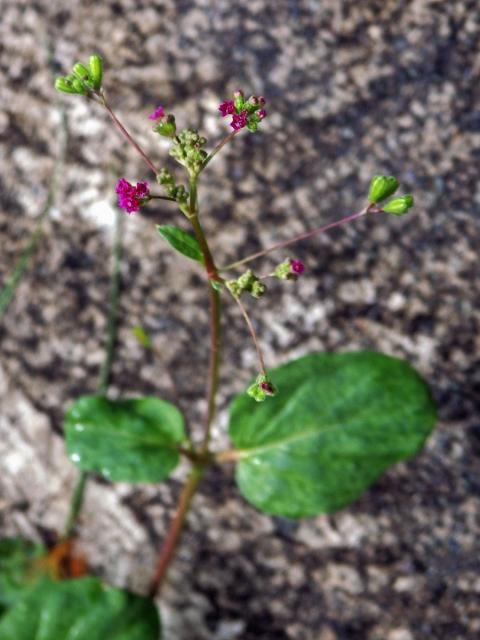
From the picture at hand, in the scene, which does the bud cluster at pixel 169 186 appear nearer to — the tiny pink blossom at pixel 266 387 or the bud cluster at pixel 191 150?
the bud cluster at pixel 191 150

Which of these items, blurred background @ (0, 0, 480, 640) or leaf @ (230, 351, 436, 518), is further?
blurred background @ (0, 0, 480, 640)

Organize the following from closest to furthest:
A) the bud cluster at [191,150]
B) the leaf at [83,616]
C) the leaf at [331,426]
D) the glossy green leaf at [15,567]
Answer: the bud cluster at [191,150], the leaf at [331,426], the leaf at [83,616], the glossy green leaf at [15,567]

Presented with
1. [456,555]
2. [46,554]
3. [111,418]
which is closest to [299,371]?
[111,418]

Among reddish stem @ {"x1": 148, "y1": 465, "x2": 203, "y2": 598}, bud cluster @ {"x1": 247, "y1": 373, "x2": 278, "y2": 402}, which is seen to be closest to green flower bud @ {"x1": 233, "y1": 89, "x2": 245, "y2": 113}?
bud cluster @ {"x1": 247, "y1": 373, "x2": 278, "y2": 402}

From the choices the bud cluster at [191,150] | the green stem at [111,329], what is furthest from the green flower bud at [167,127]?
the green stem at [111,329]

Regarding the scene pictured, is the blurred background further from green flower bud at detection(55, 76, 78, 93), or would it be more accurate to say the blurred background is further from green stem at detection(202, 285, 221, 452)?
green flower bud at detection(55, 76, 78, 93)

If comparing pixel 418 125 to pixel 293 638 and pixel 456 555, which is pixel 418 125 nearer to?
pixel 456 555
